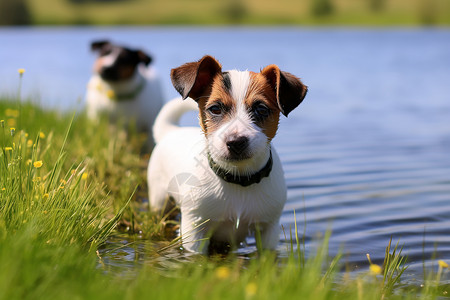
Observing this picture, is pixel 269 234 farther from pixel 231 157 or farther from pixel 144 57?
pixel 144 57

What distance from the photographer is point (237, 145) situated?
3.83 m

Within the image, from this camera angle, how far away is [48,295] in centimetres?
281

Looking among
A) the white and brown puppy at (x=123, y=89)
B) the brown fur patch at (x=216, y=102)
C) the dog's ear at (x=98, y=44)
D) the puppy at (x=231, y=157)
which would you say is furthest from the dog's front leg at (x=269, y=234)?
the dog's ear at (x=98, y=44)

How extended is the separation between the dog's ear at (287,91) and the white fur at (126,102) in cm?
462

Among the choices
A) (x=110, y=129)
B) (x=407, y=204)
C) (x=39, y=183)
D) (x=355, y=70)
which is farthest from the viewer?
(x=355, y=70)

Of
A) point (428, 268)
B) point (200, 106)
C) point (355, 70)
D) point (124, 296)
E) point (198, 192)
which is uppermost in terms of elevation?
point (355, 70)

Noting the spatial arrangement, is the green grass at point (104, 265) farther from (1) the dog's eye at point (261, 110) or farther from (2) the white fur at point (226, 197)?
(1) the dog's eye at point (261, 110)

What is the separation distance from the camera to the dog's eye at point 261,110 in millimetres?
4051

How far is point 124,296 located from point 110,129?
608 cm

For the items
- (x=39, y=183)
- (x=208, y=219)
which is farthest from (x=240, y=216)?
(x=39, y=183)

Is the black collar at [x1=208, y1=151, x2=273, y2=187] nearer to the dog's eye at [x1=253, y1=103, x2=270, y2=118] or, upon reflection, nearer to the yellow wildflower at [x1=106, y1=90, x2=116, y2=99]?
the dog's eye at [x1=253, y1=103, x2=270, y2=118]

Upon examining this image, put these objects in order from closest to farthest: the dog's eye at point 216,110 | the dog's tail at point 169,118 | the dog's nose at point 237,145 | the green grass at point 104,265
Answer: the green grass at point 104,265, the dog's nose at point 237,145, the dog's eye at point 216,110, the dog's tail at point 169,118

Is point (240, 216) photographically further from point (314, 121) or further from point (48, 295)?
point (314, 121)

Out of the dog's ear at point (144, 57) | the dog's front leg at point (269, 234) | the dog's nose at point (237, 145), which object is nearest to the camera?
the dog's nose at point (237, 145)
